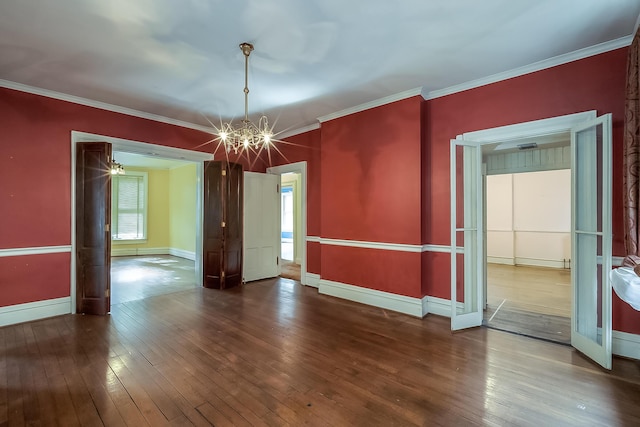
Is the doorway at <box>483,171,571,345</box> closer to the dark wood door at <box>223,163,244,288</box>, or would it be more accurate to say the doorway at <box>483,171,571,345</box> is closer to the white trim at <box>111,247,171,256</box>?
the dark wood door at <box>223,163,244,288</box>

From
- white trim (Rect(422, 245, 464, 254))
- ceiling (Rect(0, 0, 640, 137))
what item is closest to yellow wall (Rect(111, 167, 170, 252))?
ceiling (Rect(0, 0, 640, 137))

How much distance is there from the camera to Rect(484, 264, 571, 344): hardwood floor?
3.41 metres

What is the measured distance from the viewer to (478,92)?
3.60 meters

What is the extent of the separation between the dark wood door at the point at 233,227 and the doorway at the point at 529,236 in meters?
4.39

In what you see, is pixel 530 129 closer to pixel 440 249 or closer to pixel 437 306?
pixel 440 249

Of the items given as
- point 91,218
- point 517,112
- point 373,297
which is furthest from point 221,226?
point 517,112

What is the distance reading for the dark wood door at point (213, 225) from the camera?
521 centimetres

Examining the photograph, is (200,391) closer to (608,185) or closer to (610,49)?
(608,185)

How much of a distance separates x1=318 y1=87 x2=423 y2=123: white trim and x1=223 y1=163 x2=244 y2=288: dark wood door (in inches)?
75.9

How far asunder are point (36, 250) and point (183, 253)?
5.16 metres

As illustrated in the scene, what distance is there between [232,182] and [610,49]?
5272 mm

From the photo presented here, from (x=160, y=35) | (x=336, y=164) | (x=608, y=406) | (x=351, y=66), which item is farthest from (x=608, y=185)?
(x=160, y=35)

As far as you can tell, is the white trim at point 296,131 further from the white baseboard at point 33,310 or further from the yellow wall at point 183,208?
the white baseboard at point 33,310

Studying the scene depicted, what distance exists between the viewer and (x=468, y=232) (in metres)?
3.63
